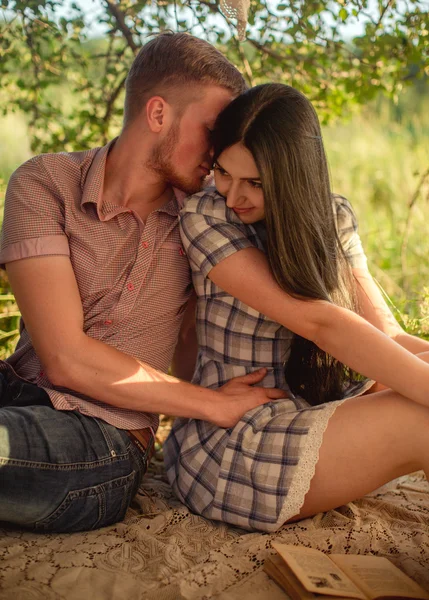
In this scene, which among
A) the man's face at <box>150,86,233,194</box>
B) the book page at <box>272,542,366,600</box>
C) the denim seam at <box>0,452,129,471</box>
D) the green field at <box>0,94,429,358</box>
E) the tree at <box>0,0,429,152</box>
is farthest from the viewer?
the green field at <box>0,94,429,358</box>

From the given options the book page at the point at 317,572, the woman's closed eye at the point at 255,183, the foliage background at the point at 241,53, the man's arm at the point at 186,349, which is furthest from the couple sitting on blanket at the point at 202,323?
the foliage background at the point at 241,53

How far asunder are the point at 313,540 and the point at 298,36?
8.63 ft

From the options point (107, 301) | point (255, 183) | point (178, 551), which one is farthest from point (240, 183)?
point (178, 551)

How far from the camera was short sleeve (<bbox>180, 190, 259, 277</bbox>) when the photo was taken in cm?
239

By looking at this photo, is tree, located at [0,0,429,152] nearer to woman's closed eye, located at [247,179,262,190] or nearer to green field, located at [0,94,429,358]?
green field, located at [0,94,429,358]

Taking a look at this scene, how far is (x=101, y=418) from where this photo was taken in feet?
7.95

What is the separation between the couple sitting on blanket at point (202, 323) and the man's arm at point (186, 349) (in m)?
0.30

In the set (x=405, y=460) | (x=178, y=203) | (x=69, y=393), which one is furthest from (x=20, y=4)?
(x=405, y=460)

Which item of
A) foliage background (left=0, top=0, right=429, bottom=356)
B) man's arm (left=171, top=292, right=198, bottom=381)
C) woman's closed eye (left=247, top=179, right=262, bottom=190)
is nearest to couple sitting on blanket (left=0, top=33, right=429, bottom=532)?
woman's closed eye (left=247, top=179, right=262, bottom=190)

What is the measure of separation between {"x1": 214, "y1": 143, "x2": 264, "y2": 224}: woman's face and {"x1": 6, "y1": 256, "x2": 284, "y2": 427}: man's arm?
2.05 feet

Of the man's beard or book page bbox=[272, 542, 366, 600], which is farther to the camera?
the man's beard

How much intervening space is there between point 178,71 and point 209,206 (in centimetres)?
57

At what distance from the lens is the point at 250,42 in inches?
148

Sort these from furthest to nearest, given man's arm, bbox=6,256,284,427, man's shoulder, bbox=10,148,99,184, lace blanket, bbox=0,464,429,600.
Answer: man's shoulder, bbox=10,148,99,184 → man's arm, bbox=6,256,284,427 → lace blanket, bbox=0,464,429,600
